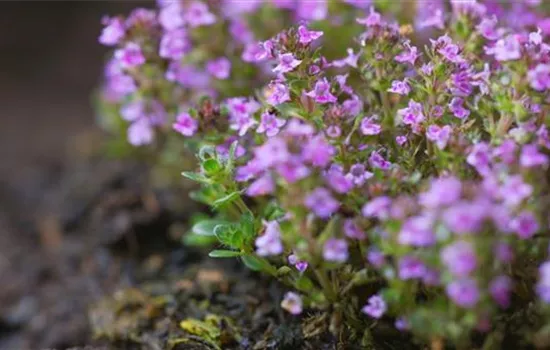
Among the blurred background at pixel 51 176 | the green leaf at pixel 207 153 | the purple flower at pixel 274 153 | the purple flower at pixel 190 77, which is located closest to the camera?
the purple flower at pixel 274 153

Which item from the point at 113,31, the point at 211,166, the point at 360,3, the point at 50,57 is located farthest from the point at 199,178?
the point at 50,57

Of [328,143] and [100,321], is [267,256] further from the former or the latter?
[100,321]

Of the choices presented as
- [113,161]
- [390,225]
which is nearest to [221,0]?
[113,161]

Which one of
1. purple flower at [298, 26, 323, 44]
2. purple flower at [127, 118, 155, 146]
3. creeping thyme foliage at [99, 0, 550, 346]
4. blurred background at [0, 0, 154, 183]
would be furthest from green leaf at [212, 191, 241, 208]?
blurred background at [0, 0, 154, 183]

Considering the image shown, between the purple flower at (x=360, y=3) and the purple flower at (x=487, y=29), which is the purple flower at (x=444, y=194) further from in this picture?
the purple flower at (x=360, y=3)

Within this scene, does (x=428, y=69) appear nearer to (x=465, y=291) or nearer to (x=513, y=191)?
(x=513, y=191)

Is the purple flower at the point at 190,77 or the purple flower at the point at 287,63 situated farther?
the purple flower at the point at 190,77

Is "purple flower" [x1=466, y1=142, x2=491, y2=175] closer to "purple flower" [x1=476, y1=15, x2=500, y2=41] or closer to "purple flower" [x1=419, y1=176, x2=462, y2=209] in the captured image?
"purple flower" [x1=419, y1=176, x2=462, y2=209]

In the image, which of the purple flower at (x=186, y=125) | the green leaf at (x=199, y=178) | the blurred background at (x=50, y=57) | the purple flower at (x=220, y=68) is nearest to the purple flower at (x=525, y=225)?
the green leaf at (x=199, y=178)
